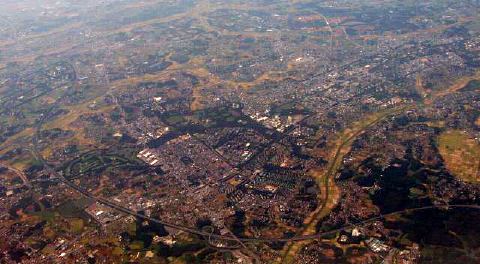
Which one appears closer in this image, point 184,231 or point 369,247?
point 369,247

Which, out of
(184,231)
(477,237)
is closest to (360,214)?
(477,237)

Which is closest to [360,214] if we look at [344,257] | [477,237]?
[344,257]

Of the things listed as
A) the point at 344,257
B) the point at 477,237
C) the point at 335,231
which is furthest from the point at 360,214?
the point at 477,237

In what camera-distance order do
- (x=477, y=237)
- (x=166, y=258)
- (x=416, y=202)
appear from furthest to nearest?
(x=416, y=202) → (x=166, y=258) → (x=477, y=237)

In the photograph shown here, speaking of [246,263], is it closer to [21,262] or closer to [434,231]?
[434,231]

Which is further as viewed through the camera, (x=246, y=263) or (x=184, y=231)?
(x=184, y=231)

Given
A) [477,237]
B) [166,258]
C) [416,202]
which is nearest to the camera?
[477,237]

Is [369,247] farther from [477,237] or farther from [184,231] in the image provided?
[184,231]

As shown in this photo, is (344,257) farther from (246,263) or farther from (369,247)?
(246,263)
